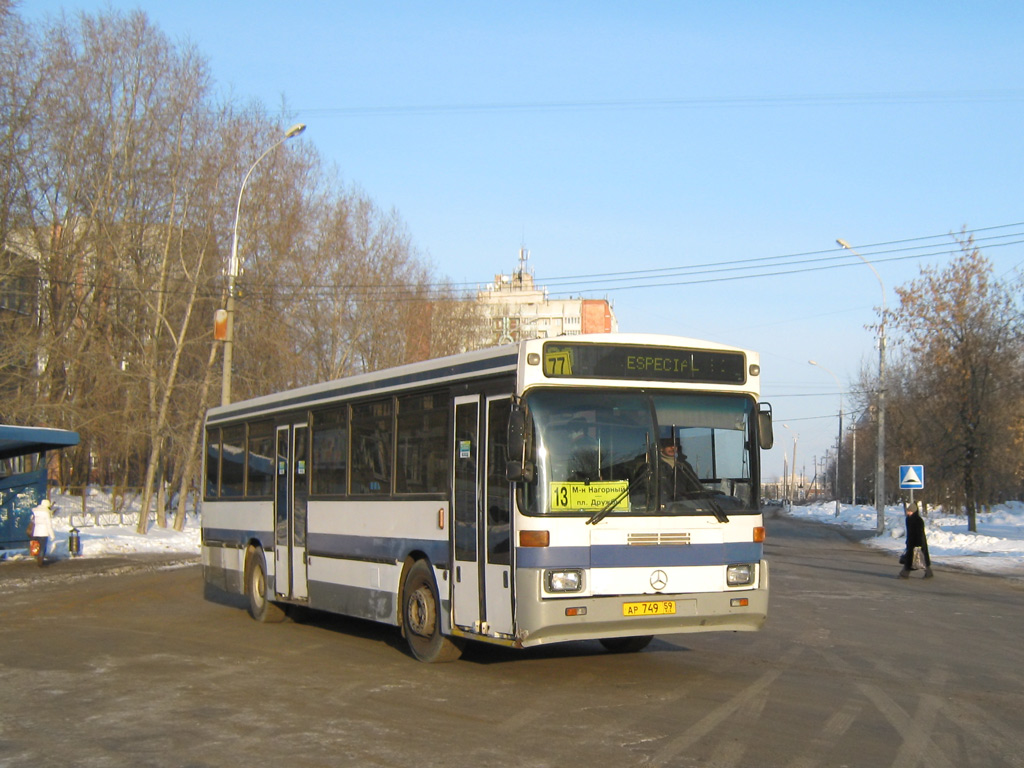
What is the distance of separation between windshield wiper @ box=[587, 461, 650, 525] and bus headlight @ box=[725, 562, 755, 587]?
3.98ft

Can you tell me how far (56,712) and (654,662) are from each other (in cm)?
558

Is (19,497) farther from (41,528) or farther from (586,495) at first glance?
(586,495)

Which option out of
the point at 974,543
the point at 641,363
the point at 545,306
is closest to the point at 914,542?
the point at 974,543

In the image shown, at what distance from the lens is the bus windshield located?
959cm

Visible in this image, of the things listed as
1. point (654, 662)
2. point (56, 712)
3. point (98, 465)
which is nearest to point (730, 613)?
point (654, 662)

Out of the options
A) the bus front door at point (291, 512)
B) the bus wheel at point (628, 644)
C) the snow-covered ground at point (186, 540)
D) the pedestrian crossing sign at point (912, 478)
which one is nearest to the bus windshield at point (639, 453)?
the bus wheel at point (628, 644)

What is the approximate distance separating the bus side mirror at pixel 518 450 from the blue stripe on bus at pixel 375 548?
1.81 m

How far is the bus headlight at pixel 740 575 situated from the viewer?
1013 centimetres

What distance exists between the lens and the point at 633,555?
31.9ft

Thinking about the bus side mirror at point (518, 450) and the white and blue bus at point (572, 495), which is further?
the white and blue bus at point (572, 495)

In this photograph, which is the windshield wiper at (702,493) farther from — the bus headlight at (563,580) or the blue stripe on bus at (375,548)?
the blue stripe on bus at (375,548)

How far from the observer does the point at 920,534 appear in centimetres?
2362

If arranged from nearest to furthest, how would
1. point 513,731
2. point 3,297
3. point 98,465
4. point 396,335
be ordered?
point 513,731, point 3,297, point 98,465, point 396,335

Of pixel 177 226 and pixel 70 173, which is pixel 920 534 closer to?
pixel 177 226
